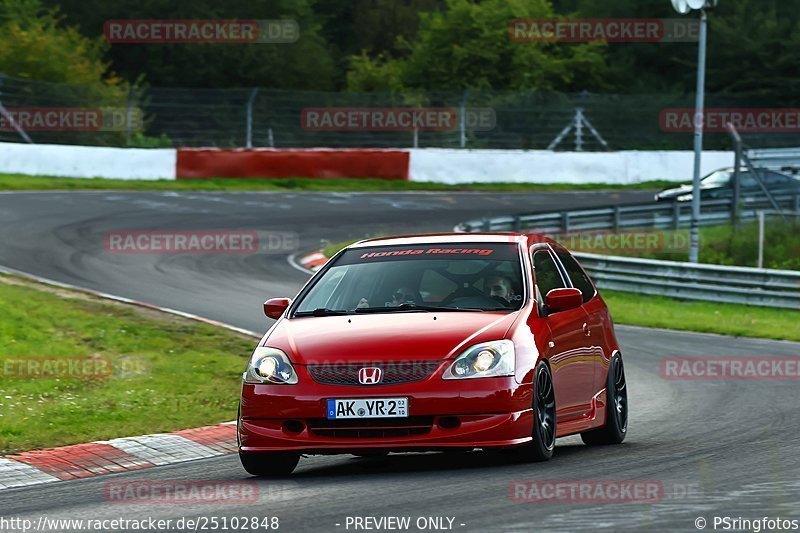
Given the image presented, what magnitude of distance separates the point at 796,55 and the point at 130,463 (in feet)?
167

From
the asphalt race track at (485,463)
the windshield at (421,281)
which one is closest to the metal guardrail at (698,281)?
the asphalt race track at (485,463)

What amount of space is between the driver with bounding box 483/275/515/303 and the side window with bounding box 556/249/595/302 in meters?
1.16

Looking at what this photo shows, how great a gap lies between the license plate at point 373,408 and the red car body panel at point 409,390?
31 millimetres

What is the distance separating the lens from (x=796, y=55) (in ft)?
187

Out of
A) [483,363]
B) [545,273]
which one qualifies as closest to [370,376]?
[483,363]

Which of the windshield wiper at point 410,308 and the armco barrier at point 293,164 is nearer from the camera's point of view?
the windshield wiper at point 410,308

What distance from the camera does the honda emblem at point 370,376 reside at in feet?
28.0

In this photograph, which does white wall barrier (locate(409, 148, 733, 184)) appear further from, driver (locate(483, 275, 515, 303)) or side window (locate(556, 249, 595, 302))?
driver (locate(483, 275, 515, 303))

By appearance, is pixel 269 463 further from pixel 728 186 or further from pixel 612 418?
pixel 728 186

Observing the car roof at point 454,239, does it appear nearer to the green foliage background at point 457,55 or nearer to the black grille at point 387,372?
the black grille at point 387,372

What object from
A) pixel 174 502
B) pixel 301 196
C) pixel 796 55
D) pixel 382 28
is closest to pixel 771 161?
pixel 301 196

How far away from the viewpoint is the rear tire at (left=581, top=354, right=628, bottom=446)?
10383 mm

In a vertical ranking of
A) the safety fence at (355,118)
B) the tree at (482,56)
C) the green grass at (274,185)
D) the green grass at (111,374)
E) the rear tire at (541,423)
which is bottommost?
the green grass at (111,374)

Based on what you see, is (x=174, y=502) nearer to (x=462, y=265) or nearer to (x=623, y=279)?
(x=462, y=265)
